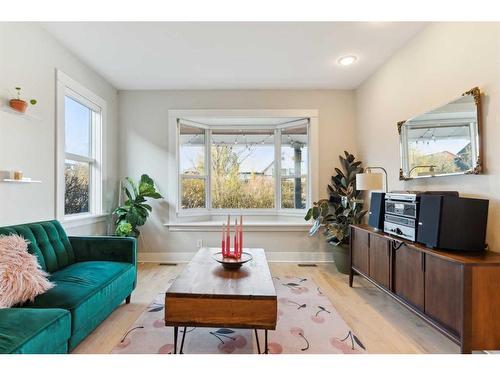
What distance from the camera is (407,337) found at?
2.05 meters

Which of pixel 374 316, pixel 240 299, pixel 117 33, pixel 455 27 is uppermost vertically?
pixel 117 33

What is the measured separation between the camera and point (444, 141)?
7.32ft

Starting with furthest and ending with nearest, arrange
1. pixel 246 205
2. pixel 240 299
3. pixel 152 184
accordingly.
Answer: pixel 246 205 < pixel 152 184 < pixel 240 299

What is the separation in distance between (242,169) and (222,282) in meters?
2.91

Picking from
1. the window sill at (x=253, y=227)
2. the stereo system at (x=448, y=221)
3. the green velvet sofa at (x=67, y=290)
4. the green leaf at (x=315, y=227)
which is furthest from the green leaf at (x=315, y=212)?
the green velvet sofa at (x=67, y=290)

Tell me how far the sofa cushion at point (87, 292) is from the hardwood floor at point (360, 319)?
0.48ft

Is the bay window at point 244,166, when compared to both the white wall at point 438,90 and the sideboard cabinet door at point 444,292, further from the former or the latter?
the sideboard cabinet door at point 444,292

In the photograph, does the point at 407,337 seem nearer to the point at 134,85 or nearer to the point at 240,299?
the point at 240,299

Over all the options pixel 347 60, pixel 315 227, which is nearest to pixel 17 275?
pixel 315 227

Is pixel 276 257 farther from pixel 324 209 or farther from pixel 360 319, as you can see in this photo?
pixel 360 319

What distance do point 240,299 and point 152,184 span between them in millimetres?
2751

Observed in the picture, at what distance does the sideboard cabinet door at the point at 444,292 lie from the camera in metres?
1.59
